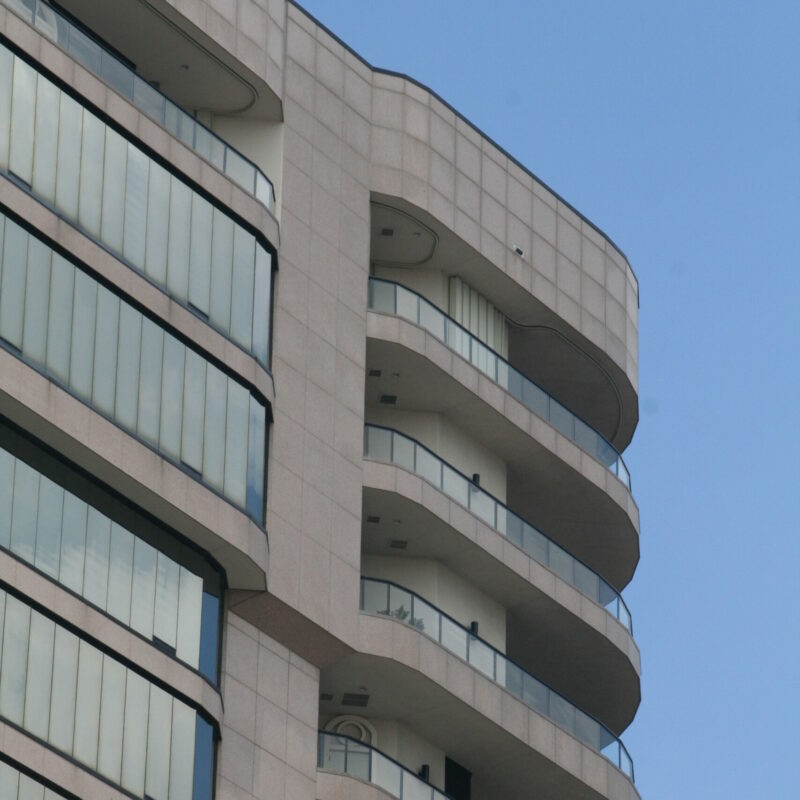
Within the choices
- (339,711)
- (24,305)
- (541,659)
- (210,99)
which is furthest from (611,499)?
(24,305)

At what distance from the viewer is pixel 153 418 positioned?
5588 cm

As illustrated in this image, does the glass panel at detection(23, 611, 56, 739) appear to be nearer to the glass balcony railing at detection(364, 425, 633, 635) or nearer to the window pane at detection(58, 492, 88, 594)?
the window pane at detection(58, 492, 88, 594)

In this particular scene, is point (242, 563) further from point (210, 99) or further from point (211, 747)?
point (210, 99)

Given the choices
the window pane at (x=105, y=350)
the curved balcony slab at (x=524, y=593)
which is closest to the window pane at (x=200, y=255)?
the window pane at (x=105, y=350)

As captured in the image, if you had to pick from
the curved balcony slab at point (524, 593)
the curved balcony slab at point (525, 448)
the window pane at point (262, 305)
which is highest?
the curved balcony slab at point (525, 448)

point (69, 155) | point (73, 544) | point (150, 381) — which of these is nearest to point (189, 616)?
point (73, 544)

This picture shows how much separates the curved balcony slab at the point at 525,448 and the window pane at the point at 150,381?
8777 mm

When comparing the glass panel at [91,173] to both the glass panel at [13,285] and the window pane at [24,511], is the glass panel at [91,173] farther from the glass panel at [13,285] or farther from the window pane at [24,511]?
the window pane at [24,511]

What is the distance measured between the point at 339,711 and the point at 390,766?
3.16 m

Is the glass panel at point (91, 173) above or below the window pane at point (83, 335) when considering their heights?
above

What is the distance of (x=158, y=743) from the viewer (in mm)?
53594

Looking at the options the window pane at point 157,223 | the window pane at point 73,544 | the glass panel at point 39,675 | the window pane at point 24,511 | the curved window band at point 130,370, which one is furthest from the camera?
the window pane at point 157,223

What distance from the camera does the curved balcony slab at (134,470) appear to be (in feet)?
174

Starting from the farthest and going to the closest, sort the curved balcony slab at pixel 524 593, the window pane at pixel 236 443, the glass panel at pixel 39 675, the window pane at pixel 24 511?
the curved balcony slab at pixel 524 593
the window pane at pixel 236 443
the window pane at pixel 24 511
the glass panel at pixel 39 675
